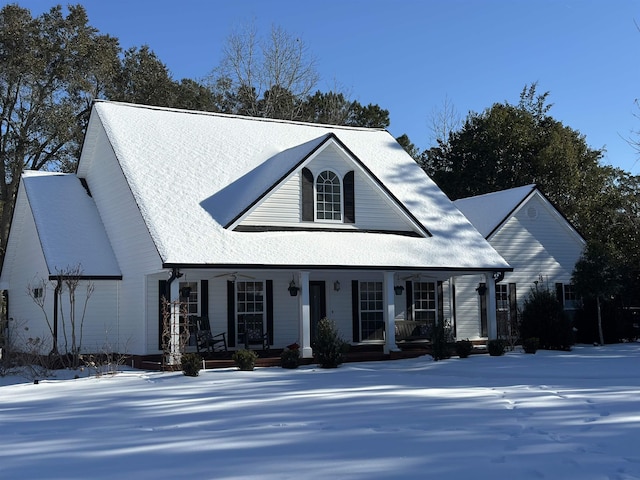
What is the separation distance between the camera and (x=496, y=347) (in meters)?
20.4

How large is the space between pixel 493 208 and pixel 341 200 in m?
9.14

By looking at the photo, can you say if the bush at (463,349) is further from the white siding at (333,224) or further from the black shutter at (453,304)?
the black shutter at (453,304)

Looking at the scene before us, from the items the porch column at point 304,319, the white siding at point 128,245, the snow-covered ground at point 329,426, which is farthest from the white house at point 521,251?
the white siding at point 128,245

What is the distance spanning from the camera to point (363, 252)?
20.1 metres

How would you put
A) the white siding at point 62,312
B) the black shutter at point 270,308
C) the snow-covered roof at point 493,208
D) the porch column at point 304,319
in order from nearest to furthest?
the porch column at point 304,319 → the white siding at point 62,312 → the black shutter at point 270,308 → the snow-covered roof at point 493,208

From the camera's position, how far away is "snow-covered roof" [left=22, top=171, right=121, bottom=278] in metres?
19.8

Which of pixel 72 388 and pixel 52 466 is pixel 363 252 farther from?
pixel 52 466

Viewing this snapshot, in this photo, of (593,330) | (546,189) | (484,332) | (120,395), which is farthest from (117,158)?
(546,189)

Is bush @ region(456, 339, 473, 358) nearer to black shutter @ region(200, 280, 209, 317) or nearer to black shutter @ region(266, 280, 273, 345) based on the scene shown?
black shutter @ region(266, 280, 273, 345)

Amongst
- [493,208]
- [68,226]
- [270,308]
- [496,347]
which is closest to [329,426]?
[270,308]

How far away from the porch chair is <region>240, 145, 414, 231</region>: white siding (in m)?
→ 2.75

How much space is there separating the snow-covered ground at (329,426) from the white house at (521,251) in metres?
9.81

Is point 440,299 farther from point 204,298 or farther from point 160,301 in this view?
point 160,301

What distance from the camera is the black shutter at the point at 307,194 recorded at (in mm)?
20516
